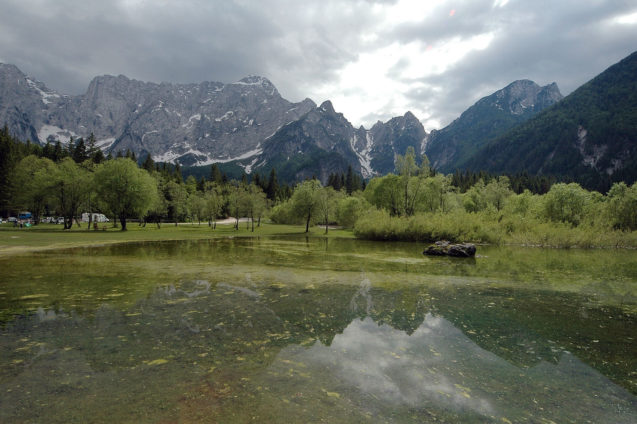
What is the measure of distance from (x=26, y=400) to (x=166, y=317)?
4942 millimetres

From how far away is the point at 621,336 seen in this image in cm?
954

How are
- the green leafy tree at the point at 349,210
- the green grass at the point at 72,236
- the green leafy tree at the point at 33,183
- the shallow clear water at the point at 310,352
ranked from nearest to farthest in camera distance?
the shallow clear water at the point at 310,352 → the green grass at the point at 72,236 → the green leafy tree at the point at 33,183 → the green leafy tree at the point at 349,210

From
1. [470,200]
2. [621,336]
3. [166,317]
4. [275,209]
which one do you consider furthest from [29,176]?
[470,200]

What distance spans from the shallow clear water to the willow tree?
46.2m

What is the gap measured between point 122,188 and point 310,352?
6195cm

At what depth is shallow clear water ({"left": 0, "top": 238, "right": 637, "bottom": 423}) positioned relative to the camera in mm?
5605

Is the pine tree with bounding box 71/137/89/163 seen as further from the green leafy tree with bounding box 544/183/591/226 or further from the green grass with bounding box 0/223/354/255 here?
the green leafy tree with bounding box 544/183/591/226

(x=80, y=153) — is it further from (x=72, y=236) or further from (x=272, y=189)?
(x=72, y=236)

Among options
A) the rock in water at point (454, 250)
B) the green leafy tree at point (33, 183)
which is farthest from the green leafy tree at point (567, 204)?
the green leafy tree at point (33, 183)

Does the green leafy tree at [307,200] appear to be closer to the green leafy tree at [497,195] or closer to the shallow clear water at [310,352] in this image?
the green leafy tree at [497,195]

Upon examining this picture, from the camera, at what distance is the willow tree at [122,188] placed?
57.7 metres

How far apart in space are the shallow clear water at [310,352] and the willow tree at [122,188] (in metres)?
46.2

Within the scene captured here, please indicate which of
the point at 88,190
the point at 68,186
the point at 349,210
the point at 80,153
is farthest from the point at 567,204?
the point at 80,153

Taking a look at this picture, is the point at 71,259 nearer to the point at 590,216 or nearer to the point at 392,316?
the point at 392,316
